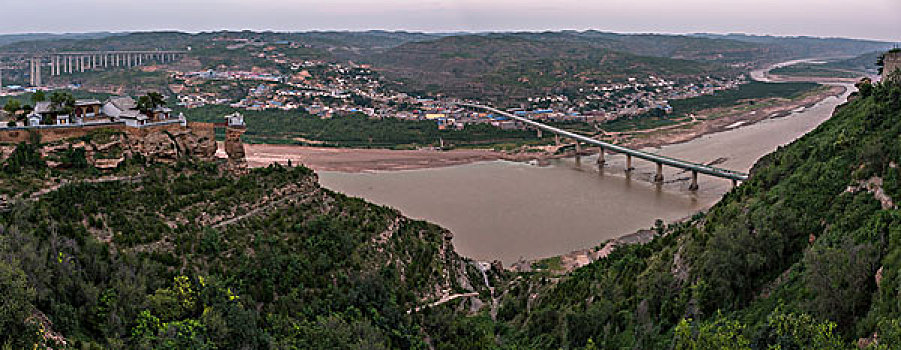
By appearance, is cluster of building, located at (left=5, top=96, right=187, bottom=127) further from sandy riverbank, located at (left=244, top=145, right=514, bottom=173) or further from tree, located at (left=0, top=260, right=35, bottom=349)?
sandy riverbank, located at (left=244, top=145, right=514, bottom=173)

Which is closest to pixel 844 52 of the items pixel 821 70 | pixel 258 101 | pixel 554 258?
pixel 821 70

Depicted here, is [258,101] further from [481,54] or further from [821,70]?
[821,70]

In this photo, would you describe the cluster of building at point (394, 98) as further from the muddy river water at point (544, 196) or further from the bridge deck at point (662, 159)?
the muddy river water at point (544, 196)

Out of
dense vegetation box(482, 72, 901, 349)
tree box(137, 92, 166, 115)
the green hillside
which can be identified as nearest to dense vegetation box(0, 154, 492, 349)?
tree box(137, 92, 166, 115)

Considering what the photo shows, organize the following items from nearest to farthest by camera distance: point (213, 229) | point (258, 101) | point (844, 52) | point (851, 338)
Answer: point (851, 338), point (213, 229), point (258, 101), point (844, 52)

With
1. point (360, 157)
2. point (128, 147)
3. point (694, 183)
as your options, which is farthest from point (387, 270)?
point (360, 157)
